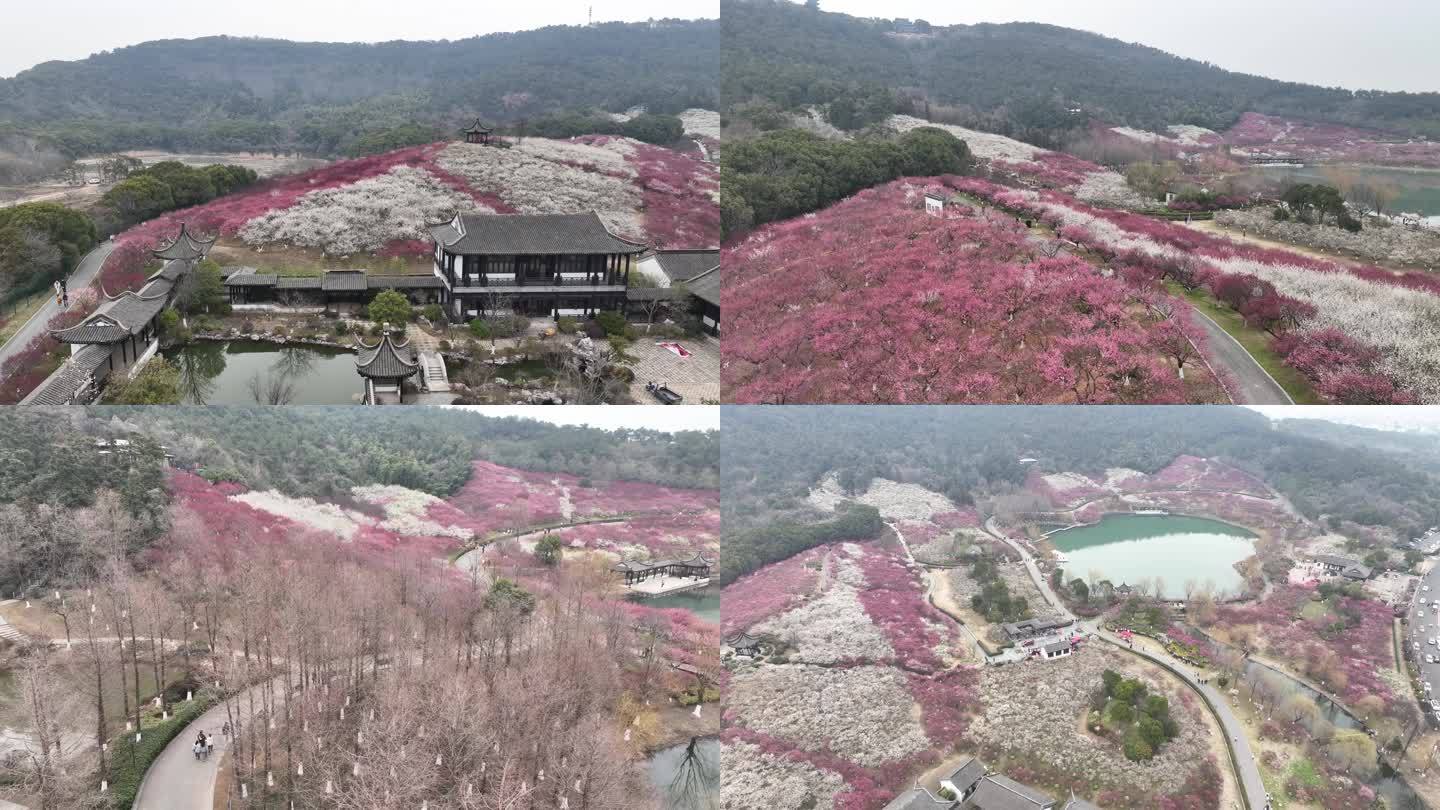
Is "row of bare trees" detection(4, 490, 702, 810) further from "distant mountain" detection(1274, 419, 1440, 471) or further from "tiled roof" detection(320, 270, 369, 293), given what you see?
"distant mountain" detection(1274, 419, 1440, 471)

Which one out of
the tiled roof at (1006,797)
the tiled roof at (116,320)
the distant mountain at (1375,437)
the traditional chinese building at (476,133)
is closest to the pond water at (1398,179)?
the distant mountain at (1375,437)

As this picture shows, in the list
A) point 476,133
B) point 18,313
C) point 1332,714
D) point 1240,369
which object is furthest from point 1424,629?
point 476,133

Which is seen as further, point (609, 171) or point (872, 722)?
point (609, 171)

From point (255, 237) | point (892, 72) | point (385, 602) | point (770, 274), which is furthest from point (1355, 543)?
point (255, 237)

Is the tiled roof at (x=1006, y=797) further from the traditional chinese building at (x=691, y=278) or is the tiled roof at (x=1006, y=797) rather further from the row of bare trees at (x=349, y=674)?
Answer: the traditional chinese building at (x=691, y=278)

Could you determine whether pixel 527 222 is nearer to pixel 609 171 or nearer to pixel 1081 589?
pixel 609 171

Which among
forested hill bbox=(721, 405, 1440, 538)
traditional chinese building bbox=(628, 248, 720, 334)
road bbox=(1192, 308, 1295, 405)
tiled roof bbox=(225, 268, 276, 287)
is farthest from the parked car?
road bbox=(1192, 308, 1295, 405)
